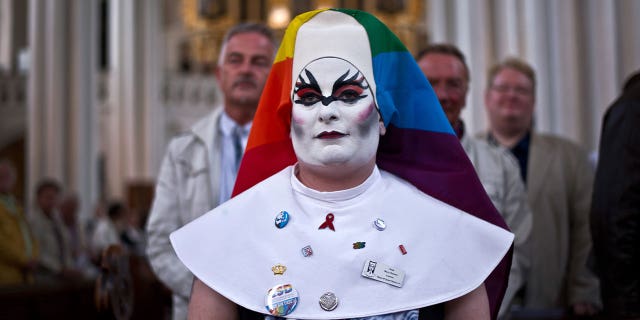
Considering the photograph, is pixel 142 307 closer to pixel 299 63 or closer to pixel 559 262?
pixel 559 262

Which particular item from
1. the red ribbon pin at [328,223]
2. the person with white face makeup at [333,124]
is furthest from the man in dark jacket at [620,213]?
the red ribbon pin at [328,223]

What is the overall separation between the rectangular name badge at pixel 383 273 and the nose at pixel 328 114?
426 mm

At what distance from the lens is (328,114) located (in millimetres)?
2289

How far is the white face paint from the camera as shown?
227 cm

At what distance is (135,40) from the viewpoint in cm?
2003

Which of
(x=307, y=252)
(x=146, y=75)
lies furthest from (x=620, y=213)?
(x=146, y=75)

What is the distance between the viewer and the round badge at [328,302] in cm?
215

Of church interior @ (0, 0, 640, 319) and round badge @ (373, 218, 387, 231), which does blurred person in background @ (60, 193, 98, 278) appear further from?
round badge @ (373, 218, 387, 231)

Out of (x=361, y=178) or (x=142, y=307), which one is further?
(x=142, y=307)

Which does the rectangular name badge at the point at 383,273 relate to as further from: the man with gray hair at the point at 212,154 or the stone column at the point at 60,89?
the stone column at the point at 60,89

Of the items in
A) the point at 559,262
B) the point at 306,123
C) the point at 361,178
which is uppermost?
the point at 306,123

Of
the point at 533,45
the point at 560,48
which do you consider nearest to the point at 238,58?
the point at 560,48

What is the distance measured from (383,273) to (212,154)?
148cm

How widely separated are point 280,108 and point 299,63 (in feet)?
0.50
